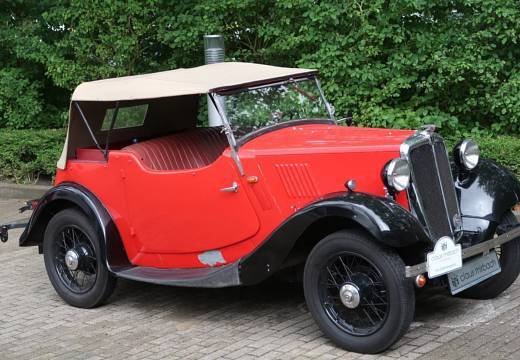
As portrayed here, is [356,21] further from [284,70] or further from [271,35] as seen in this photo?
[284,70]

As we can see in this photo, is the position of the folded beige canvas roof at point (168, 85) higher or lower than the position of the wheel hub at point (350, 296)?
higher

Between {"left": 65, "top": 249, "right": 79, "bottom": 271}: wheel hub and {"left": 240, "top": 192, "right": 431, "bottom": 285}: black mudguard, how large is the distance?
61.0 inches

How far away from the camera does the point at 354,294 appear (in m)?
4.59

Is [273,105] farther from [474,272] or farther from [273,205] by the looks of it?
[474,272]

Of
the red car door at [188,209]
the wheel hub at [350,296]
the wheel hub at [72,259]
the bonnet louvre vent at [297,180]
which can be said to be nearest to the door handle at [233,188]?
the red car door at [188,209]

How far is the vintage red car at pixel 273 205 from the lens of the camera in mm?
4590

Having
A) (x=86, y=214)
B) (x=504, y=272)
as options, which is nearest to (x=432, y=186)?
(x=504, y=272)

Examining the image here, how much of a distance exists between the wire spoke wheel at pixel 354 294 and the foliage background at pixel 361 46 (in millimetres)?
4071

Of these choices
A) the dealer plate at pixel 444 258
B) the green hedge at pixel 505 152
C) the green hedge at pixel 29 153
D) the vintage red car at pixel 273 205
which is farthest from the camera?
the green hedge at pixel 29 153

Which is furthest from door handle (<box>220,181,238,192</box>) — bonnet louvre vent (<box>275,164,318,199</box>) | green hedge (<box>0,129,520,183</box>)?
green hedge (<box>0,129,520,183</box>)

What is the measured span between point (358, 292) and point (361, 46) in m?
4.65

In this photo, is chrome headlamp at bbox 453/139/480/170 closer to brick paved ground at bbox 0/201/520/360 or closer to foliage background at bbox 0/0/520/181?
brick paved ground at bbox 0/201/520/360

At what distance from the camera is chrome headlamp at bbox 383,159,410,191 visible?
180 inches

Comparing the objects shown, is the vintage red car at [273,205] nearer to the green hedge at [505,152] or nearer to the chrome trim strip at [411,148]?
the chrome trim strip at [411,148]
